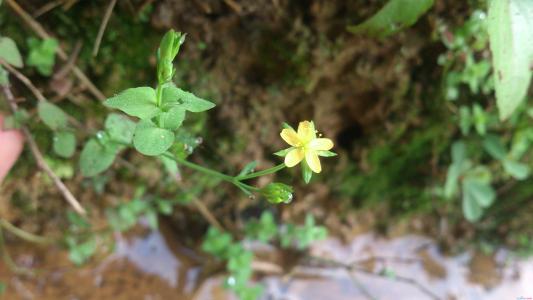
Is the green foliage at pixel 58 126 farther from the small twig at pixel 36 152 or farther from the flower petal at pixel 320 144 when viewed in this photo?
the flower petal at pixel 320 144

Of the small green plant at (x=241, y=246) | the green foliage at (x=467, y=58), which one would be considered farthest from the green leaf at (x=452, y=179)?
the small green plant at (x=241, y=246)

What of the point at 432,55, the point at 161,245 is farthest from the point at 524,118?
the point at 161,245

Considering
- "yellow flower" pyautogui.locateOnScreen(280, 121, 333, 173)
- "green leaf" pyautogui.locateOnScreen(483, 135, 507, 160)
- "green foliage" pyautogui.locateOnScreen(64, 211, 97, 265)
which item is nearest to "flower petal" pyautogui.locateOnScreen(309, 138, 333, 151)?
"yellow flower" pyautogui.locateOnScreen(280, 121, 333, 173)

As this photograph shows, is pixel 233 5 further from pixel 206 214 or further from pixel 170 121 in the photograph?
pixel 206 214

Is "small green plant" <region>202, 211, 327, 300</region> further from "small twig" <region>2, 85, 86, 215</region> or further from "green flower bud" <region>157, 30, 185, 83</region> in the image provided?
"green flower bud" <region>157, 30, 185, 83</region>

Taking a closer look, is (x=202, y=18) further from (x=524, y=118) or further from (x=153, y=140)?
(x=524, y=118)
